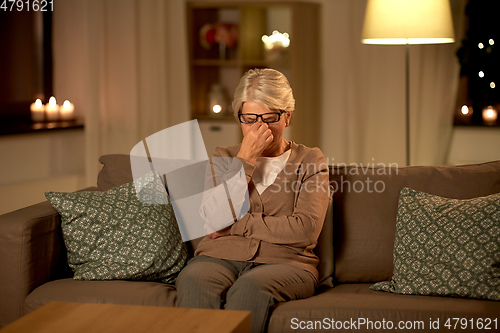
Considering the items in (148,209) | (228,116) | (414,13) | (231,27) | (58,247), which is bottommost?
(58,247)

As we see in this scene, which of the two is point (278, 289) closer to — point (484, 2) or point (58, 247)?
point (58, 247)

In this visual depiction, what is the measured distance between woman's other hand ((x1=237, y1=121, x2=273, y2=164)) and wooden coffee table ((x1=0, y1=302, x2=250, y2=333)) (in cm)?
63

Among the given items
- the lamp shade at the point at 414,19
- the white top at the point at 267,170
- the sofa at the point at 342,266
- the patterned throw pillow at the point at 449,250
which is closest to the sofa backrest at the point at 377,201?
the sofa at the point at 342,266

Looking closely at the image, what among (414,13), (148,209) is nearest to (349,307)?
(148,209)

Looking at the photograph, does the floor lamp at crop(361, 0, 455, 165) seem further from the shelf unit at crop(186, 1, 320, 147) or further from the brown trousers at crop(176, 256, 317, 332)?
the brown trousers at crop(176, 256, 317, 332)

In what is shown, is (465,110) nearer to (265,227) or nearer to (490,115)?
(490,115)

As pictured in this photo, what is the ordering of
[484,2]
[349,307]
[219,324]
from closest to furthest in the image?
[219,324], [349,307], [484,2]

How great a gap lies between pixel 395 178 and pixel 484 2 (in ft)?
7.38

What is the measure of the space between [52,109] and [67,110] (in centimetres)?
13

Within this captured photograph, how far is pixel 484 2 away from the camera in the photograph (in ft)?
11.4

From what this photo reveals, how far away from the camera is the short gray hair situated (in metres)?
1.76

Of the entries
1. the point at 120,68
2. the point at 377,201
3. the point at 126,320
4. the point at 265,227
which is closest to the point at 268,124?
the point at 265,227

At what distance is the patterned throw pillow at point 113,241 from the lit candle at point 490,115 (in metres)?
2.64

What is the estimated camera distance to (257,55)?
169 inches
